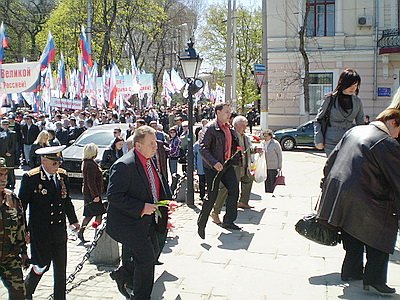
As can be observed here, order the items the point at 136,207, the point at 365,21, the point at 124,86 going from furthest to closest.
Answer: the point at 365,21, the point at 124,86, the point at 136,207

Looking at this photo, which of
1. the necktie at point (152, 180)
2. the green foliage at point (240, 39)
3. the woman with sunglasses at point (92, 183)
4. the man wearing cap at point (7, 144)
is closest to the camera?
the necktie at point (152, 180)

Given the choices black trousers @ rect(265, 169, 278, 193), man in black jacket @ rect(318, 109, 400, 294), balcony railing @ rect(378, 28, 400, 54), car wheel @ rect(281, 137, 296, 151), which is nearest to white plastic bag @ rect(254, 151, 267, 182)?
black trousers @ rect(265, 169, 278, 193)

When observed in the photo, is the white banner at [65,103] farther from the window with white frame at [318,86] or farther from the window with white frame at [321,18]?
the window with white frame at [321,18]

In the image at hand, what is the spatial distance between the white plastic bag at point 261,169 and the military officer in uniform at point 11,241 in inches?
243

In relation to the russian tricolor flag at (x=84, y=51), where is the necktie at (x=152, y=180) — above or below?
below

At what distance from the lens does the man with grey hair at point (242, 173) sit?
8312mm

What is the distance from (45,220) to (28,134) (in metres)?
12.8

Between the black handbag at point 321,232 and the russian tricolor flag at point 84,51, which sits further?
the russian tricolor flag at point 84,51

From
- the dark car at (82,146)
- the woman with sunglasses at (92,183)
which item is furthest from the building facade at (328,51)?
the woman with sunglasses at (92,183)

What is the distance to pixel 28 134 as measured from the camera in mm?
17078

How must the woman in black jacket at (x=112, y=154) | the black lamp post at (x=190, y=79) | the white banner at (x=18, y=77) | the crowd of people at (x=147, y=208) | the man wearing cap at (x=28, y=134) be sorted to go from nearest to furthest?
the crowd of people at (x=147, y=208), the black lamp post at (x=190, y=79), the woman in black jacket at (x=112, y=154), the white banner at (x=18, y=77), the man wearing cap at (x=28, y=134)

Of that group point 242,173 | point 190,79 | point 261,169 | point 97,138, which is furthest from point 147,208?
point 97,138

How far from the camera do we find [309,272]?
6000mm

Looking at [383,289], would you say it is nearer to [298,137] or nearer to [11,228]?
[11,228]
